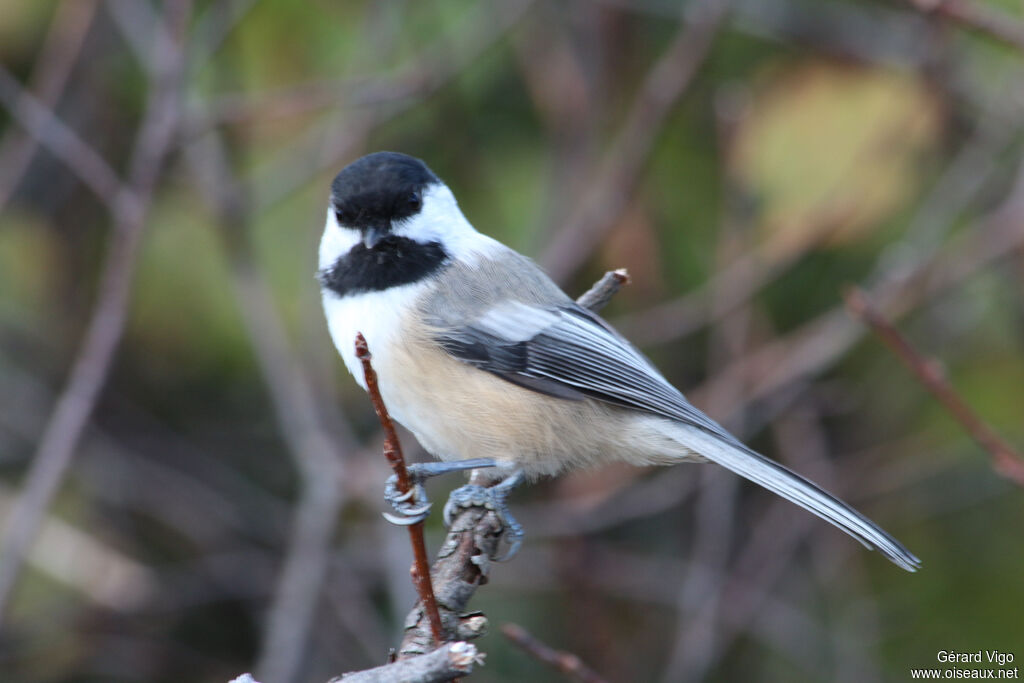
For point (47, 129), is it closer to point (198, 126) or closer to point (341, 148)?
point (198, 126)

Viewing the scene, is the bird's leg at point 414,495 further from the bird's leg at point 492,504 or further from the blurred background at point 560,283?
the blurred background at point 560,283

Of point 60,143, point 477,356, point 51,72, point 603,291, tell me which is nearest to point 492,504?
point 477,356

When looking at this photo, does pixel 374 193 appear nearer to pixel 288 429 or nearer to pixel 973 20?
pixel 288 429

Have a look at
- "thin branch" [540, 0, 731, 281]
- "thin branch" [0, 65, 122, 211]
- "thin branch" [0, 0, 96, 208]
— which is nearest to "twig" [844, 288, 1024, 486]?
"thin branch" [540, 0, 731, 281]

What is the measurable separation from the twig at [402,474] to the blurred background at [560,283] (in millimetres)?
1285

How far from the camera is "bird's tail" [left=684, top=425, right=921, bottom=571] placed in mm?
1622

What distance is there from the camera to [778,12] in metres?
3.00

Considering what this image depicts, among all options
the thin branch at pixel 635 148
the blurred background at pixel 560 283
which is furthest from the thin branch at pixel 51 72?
the thin branch at pixel 635 148

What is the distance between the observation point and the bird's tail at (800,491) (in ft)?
5.32

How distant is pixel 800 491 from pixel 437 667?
79 cm

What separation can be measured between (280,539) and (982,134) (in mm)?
2327

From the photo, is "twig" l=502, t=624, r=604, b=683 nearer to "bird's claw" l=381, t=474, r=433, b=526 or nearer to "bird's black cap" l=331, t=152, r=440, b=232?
"bird's claw" l=381, t=474, r=433, b=526

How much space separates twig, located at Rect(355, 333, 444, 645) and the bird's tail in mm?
666

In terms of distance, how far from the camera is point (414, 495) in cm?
147
